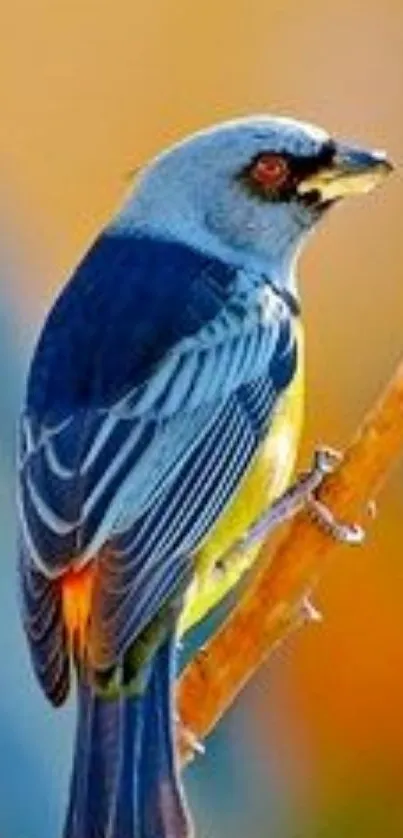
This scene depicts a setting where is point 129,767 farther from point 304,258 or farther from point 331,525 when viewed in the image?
point 304,258

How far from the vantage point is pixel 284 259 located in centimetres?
123

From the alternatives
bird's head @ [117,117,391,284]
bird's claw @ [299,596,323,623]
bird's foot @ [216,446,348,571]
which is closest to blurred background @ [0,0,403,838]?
bird's head @ [117,117,391,284]

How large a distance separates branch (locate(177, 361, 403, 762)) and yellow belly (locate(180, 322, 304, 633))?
0.11 metres

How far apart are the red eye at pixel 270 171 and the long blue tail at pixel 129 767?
0.23 m

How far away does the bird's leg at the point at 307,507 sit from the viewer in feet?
3.11

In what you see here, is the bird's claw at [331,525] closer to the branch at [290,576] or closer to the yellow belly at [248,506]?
the branch at [290,576]

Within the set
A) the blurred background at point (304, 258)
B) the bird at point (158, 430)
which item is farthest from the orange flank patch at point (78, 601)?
the blurred background at point (304, 258)

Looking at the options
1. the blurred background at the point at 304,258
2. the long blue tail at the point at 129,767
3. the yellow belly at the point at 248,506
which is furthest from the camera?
the blurred background at the point at 304,258

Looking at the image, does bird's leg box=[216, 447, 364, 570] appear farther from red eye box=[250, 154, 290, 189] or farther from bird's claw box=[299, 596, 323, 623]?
red eye box=[250, 154, 290, 189]

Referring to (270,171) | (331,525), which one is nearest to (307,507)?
(331,525)

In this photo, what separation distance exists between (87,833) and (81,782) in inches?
1.4

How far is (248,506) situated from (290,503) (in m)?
0.10

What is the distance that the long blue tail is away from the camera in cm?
94

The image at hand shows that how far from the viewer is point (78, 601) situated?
3.30ft
